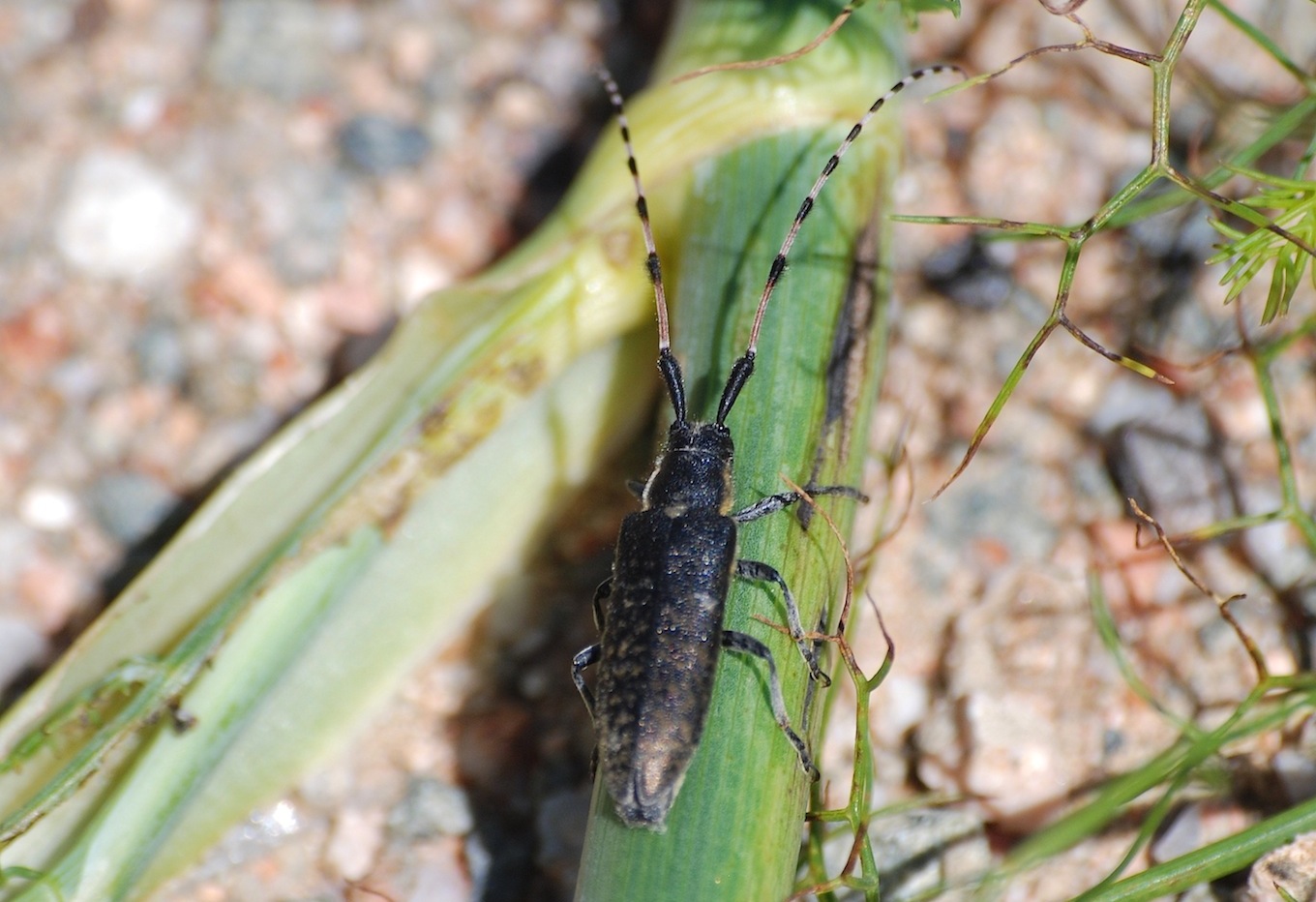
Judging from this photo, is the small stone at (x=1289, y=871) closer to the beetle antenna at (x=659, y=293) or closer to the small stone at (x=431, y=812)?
the beetle antenna at (x=659, y=293)

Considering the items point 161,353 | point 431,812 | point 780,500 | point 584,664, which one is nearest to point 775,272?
point 780,500

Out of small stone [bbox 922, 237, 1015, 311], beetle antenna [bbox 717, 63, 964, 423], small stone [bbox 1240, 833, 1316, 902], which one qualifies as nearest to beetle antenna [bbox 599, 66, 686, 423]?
beetle antenna [bbox 717, 63, 964, 423]

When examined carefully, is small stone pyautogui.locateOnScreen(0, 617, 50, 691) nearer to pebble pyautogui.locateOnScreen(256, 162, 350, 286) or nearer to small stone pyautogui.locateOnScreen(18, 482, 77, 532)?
small stone pyautogui.locateOnScreen(18, 482, 77, 532)

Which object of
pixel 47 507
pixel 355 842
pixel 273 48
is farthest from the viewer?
pixel 273 48

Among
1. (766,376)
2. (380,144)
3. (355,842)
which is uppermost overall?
(380,144)

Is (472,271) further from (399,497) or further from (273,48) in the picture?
(399,497)

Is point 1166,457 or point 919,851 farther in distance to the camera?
point 1166,457

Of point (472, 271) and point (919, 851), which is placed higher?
point (472, 271)
